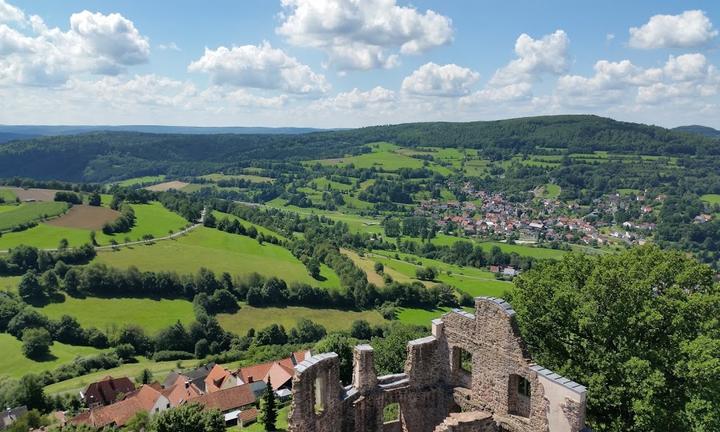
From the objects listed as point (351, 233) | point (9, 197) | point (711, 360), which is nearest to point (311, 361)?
point (711, 360)

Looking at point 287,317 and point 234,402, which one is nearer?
point 234,402

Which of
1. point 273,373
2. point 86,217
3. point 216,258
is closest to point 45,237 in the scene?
point 86,217

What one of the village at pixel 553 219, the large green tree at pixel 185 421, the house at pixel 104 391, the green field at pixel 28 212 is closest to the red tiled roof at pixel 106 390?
the house at pixel 104 391

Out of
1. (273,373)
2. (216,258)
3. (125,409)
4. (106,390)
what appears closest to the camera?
(125,409)

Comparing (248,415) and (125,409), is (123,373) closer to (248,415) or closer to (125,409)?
(125,409)

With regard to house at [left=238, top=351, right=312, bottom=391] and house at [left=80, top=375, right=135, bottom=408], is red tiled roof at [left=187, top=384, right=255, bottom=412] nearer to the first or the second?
house at [left=238, top=351, right=312, bottom=391]

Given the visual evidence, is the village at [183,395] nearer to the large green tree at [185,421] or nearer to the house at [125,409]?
the house at [125,409]
